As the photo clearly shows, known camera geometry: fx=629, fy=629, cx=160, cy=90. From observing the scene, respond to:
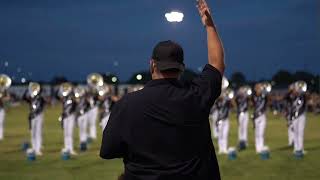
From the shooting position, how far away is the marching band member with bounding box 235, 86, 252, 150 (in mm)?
20809

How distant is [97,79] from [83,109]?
5.08m

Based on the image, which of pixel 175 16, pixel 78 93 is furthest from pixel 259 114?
pixel 175 16

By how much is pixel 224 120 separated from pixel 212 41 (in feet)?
53.7

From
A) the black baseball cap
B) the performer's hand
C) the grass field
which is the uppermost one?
the performer's hand

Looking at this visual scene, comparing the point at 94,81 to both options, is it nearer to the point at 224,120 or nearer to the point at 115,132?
the point at 224,120

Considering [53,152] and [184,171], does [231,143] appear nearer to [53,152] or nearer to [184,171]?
[53,152]

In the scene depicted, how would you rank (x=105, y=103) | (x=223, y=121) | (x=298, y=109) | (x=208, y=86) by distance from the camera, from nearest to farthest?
(x=208, y=86), (x=298, y=109), (x=223, y=121), (x=105, y=103)

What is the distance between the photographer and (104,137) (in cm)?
364

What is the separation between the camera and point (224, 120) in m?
20.1

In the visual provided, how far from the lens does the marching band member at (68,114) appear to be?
62.1ft

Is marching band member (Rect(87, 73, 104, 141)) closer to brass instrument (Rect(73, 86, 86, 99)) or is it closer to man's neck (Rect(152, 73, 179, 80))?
brass instrument (Rect(73, 86, 86, 99))

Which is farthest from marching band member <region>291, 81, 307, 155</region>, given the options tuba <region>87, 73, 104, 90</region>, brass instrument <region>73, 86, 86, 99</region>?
tuba <region>87, 73, 104, 90</region>

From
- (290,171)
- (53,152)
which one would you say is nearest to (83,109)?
(53,152)

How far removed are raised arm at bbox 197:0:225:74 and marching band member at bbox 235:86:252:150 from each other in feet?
55.7
